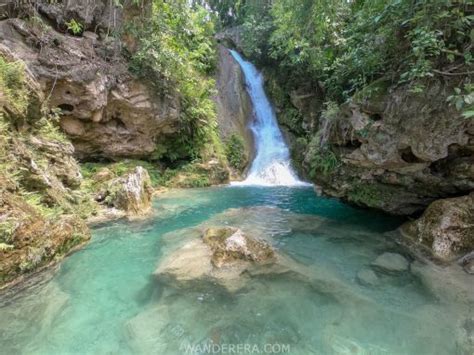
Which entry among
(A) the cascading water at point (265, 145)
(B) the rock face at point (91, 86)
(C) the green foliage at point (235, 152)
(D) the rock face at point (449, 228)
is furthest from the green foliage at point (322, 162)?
(C) the green foliage at point (235, 152)

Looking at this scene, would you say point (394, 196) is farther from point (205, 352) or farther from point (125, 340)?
point (125, 340)

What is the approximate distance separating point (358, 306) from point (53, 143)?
7136 millimetres

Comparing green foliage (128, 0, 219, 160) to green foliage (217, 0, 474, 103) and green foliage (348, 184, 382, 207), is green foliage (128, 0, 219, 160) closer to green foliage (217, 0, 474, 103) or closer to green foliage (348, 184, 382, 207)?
green foliage (217, 0, 474, 103)

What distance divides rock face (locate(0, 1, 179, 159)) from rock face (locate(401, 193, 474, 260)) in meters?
9.69

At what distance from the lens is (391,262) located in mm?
5246

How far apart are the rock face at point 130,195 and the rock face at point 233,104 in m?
7.83

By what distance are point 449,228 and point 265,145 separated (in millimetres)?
12340

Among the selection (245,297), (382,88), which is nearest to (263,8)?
(382,88)

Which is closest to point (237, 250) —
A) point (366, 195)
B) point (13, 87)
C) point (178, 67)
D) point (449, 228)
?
point (366, 195)

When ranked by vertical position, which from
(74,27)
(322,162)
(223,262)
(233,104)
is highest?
(74,27)

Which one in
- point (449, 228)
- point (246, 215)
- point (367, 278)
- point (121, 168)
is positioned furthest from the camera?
point (121, 168)

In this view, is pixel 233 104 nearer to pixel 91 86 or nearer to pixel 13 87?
pixel 91 86

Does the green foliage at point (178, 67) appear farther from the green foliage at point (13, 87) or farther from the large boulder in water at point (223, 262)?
the large boulder in water at point (223, 262)

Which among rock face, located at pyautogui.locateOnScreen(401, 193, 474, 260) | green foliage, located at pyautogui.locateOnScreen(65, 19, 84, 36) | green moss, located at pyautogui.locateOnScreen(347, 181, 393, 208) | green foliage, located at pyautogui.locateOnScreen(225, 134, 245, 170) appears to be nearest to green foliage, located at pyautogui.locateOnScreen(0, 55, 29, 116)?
green foliage, located at pyautogui.locateOnScreen(65, 19, 84, 36)
